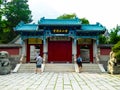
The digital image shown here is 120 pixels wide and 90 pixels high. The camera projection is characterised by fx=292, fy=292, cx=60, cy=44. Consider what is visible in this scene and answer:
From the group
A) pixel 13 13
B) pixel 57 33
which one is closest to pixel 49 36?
pixel 57 33

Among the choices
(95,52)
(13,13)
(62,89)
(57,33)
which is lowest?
(62,89)

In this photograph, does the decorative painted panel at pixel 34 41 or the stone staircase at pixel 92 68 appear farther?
the decorative painted panel at pixel 34 41

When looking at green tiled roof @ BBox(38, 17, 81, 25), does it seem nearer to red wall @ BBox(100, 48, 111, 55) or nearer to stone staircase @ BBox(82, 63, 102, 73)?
red wall @ BBox(100, 48, 111, 55)

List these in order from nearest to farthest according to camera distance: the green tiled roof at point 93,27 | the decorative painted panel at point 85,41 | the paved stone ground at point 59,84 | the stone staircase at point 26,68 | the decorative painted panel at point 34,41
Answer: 1. the paved stone ground at point 59,84
2. the stone staircase at point 26,68
3. the green tiled roof at point 93,27
4. the decorative painted panel at point 34,41
5. the decorative painted panel at point 85,41

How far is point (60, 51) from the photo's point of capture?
3047cm

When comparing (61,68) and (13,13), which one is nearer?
(61,68)

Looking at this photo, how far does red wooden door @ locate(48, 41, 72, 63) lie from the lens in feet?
99.5

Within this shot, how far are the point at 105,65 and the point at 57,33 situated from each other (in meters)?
5.80

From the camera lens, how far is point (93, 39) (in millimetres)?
30547

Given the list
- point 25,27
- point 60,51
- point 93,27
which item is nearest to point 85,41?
point 93,27

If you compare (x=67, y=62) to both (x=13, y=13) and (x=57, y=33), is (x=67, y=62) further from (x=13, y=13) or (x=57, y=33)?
(x=13, y=13)

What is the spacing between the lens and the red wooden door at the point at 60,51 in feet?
99.5

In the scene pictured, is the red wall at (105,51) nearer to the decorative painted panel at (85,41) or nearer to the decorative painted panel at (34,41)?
the decorative painted panel at (85,41)

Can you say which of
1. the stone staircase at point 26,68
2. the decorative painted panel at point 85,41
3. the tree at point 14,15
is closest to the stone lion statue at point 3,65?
the stone staircase at point 26,68
